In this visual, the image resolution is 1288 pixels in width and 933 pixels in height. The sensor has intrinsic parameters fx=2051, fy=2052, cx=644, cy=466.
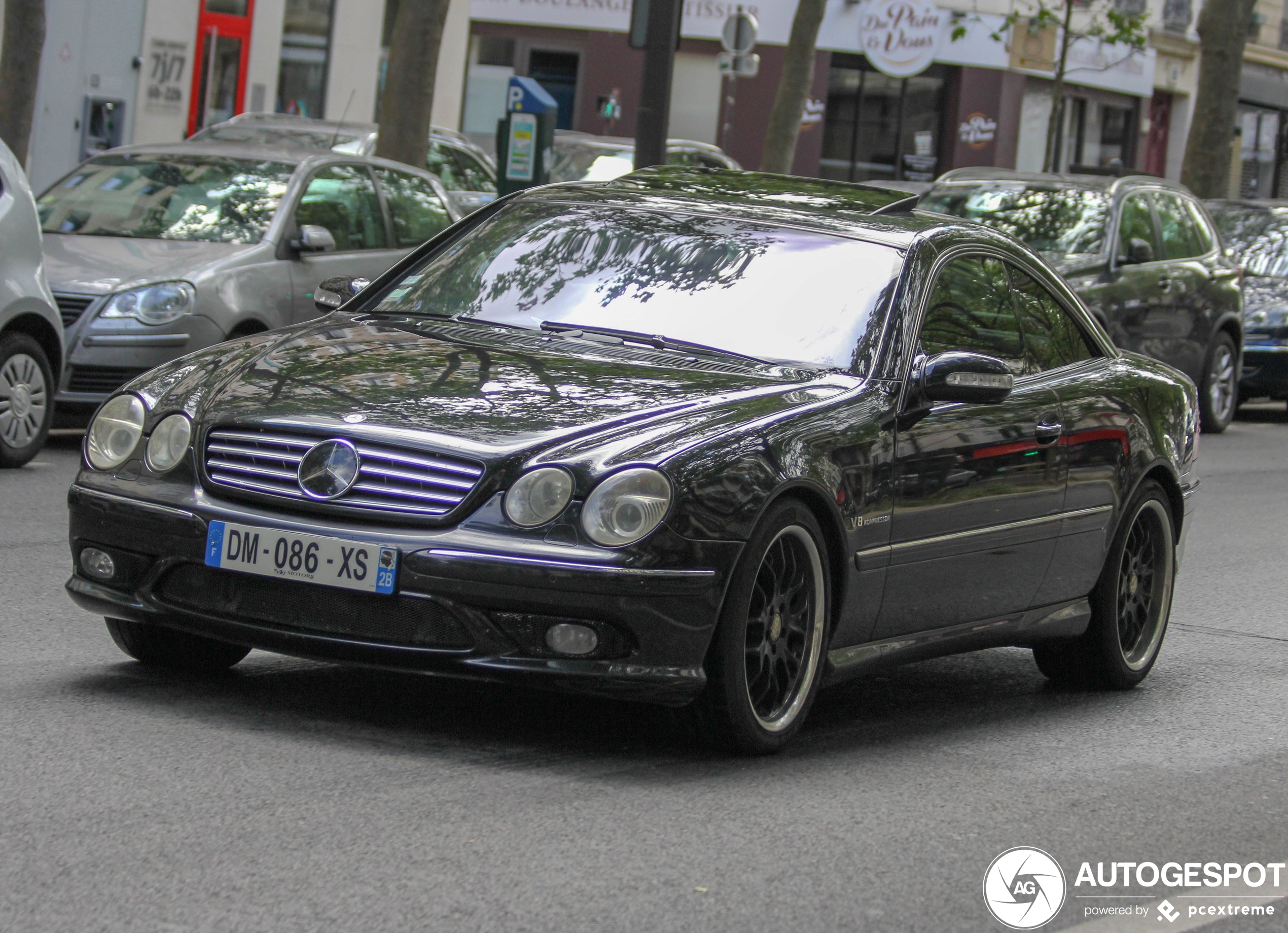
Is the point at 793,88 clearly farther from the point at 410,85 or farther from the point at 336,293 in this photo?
the point at 336,293

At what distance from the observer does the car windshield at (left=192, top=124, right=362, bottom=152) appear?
690 inches

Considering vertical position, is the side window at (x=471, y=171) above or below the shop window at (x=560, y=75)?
below

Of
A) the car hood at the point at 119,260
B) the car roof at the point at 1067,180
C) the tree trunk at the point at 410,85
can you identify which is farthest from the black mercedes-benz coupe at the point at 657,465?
the tree trunk at the point at 410,85

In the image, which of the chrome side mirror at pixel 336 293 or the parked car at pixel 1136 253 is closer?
the chrome side mirror at pixel 336 293

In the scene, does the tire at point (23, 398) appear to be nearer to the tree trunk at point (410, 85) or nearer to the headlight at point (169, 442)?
the headlight at point (169, 442)

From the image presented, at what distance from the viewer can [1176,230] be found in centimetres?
1681

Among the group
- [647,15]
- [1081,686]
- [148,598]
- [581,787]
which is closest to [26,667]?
[148,598]

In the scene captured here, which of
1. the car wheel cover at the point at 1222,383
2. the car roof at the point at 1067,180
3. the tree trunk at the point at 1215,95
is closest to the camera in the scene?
the car roof at the point at 1067,180

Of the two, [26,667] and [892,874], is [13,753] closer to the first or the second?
[26,667]

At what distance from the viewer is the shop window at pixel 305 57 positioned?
30.5 meters

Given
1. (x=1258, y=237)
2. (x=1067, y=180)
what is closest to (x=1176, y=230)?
(x=1067, y=180)

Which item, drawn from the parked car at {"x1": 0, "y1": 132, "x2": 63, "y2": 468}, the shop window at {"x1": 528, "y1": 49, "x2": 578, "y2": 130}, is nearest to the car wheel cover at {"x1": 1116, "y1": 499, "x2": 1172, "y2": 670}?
the parked car at {"x1": 0, "y1": 132, "x2": 63, "y2": 468}

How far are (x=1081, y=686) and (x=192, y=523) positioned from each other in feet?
10.9

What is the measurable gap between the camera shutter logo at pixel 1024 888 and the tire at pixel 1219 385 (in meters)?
13.1
